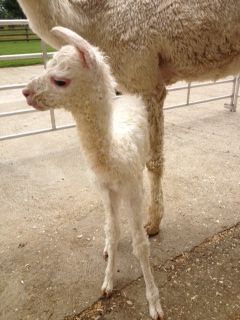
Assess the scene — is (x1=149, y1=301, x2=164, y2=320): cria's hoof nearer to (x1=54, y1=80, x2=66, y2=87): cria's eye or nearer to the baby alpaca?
the baby alpaca

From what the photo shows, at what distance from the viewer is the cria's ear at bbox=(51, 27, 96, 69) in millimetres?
1168

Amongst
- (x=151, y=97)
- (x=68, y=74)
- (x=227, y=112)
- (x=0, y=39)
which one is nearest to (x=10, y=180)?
(x=151, y=97)

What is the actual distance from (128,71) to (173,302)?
47.6 inches

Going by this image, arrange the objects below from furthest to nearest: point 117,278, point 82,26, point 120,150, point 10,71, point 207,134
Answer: point 10,71, point 207,134, point 117,278, point 82,26, point 120,150

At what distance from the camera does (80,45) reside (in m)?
1.17

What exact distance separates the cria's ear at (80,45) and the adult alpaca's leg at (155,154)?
0.72 meters

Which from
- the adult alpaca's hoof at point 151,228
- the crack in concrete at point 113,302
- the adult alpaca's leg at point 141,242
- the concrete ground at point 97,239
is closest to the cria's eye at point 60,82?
the adult alpaca's leg at point 141,242

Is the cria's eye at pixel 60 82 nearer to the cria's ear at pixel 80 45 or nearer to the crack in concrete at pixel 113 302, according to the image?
the cria's ear at pixel 80 45

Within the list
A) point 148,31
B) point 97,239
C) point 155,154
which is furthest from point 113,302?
point 148,31

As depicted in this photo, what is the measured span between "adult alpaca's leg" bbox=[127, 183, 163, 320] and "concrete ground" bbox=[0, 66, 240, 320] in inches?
2.4

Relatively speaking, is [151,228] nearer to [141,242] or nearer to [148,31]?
[141,242]

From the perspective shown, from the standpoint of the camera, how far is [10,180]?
3039mm

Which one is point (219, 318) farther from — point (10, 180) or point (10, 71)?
point (10, 71)

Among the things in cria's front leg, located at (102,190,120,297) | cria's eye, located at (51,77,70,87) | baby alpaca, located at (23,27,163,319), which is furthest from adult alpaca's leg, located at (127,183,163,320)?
cria's eye, located at (51,77,70,87)
